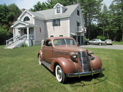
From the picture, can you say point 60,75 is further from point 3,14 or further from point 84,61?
point 3,14

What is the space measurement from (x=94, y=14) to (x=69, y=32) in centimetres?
2620

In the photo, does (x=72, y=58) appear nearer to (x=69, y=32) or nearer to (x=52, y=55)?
(x=52, y=55)

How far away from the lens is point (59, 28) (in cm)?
2011

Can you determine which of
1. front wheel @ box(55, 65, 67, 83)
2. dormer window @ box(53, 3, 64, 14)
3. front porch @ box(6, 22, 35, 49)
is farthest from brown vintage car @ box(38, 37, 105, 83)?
dormer window @ box(53, 3, 64, 14)

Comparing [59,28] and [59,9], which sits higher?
[59,9]

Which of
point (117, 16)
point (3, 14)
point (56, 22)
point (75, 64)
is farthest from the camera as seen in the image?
point (117, 16)

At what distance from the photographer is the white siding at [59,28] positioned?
19325mm

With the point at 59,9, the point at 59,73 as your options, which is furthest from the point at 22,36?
the point at 59,73

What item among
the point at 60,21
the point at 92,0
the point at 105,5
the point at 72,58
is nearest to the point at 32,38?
the point at 60,21

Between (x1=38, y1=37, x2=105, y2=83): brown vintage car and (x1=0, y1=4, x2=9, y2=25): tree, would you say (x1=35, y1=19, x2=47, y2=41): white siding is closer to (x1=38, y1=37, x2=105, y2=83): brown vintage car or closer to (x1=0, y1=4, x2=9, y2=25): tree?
(x1=0, y1=4, x2=9, y2=25): tree

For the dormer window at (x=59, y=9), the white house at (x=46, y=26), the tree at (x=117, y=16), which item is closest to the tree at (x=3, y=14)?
the white house at (x=46, y=26)

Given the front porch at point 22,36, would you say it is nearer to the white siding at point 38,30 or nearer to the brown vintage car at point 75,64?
the white siding at point 38,30

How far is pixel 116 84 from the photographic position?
3438mm

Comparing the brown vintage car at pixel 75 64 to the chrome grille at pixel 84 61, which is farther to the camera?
the chrome grille at pixel 84 61
